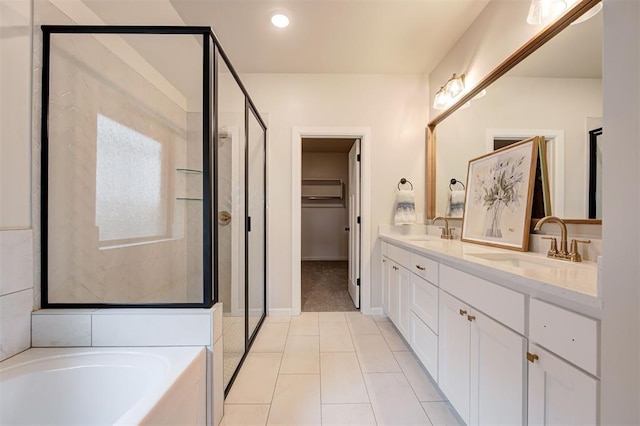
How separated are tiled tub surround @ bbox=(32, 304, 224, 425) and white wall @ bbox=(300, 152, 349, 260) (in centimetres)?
457

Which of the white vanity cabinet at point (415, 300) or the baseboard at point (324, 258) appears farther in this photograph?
the baseboard at point (324, 258)

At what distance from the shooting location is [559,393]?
0.74 m

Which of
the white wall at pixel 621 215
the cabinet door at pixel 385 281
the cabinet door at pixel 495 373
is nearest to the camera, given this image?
the white wall at pixel 621 215

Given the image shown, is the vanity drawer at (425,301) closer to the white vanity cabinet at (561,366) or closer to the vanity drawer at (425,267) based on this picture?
the vanity drawer at (425,267)

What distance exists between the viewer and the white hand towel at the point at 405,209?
8.23 ft

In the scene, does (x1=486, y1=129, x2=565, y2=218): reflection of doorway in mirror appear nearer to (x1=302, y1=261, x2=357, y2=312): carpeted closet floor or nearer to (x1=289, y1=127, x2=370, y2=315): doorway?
(x1=289, y1=127, x2=370, y2=315): doorway

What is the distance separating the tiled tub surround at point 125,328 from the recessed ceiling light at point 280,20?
2.09 meters

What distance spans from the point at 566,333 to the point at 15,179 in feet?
7.04

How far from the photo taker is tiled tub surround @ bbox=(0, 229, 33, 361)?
1.03 meters

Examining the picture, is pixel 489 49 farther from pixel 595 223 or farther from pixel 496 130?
pixel 595 223

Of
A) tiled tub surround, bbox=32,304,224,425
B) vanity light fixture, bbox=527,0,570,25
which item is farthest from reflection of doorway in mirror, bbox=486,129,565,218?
tiled tub surround, bbox=32,304,224,425

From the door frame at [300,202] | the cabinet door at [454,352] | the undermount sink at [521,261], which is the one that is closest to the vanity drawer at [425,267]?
the cabinet door at [454,352]

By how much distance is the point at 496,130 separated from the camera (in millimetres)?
1710

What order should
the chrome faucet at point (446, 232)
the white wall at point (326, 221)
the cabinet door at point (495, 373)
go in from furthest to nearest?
the white wall at point (326, 221) < the chrome faucet at point (446, 232) < the cabinet door at point (495, 373)
